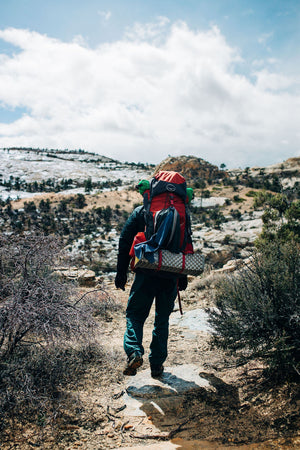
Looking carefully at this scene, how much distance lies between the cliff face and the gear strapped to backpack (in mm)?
39775

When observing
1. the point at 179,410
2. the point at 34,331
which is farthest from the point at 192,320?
the point at 34,331

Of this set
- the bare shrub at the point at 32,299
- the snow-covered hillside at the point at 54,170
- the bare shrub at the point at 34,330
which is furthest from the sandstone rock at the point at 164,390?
the snow-covered hillside at the point at 54,170

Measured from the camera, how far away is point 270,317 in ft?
8.63

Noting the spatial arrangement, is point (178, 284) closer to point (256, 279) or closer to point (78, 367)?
point (256, 279)

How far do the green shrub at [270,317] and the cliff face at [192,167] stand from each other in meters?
39.6

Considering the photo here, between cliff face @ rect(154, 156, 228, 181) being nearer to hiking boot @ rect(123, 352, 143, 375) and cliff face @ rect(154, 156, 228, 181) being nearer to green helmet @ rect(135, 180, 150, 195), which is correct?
green helmet @ rect(135, 180, 150, 195)

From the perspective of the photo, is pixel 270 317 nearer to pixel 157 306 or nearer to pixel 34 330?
pixel 157 306

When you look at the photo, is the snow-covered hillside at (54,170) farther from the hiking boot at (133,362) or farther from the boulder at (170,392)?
the hiking boot at (133,362)

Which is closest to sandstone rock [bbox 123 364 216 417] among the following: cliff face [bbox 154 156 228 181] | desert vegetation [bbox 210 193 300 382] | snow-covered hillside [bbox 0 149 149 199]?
desert vegetation [bbox 210 193 300 382]

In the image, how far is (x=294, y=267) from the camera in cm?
291

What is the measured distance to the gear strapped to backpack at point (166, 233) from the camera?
2584mm

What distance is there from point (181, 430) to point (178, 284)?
1.28 m

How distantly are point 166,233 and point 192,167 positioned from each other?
140ft

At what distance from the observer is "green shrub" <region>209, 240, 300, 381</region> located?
8.28 ft
